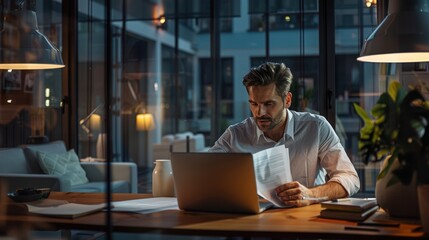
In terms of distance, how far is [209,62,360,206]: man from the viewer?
108 inches

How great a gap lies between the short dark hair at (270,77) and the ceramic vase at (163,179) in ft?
1.84

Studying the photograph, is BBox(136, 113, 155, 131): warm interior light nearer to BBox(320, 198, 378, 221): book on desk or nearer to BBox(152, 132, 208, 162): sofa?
BBox(152, 132, 208, 162): sofa

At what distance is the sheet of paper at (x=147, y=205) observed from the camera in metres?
2.21

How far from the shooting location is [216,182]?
2070mm

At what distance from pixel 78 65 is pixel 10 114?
0.91 m

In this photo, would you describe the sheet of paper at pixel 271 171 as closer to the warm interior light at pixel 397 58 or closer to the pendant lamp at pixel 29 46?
the warm interior light at pixel 397 58

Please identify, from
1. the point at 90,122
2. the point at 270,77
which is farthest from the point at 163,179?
the point at 90,122

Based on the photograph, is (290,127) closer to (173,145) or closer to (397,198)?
(397,198)

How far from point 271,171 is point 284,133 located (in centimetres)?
69

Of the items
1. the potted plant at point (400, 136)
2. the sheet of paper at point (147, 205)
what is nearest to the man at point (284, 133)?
the sheet of paper at point (147, 205)

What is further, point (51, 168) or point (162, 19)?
point (162, 19)

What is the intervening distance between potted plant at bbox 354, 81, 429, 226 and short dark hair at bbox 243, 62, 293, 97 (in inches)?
35.7

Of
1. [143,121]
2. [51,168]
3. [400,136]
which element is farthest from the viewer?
[143,121]

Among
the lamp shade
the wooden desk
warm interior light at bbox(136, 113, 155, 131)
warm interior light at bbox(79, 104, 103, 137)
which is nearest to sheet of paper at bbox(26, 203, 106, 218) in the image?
the wooden desk
